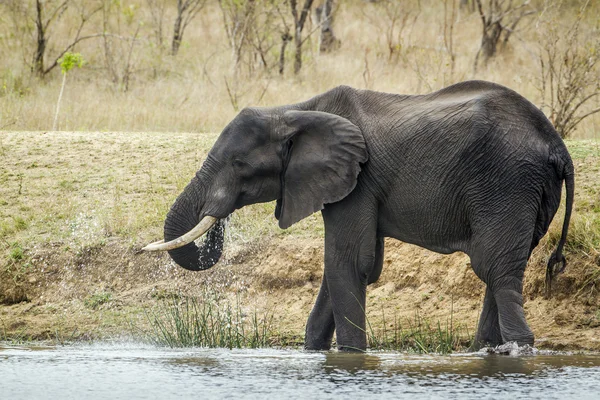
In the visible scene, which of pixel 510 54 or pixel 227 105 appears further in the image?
pixel 510 54

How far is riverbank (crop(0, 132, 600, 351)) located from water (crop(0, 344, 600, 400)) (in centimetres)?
133

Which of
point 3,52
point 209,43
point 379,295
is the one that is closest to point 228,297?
point 379,295

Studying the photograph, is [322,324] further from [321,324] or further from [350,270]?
[350,270]

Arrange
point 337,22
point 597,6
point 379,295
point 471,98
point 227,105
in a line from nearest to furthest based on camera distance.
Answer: point 471,98 < point 379,295 < point 227,105 < point 597,6 < point 337,22

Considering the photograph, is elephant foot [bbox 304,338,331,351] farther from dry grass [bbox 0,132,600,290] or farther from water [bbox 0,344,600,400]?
dry grass [bbox 0,132,600,290]

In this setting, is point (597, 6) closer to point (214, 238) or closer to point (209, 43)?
point (209, 43)

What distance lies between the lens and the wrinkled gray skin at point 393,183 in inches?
266

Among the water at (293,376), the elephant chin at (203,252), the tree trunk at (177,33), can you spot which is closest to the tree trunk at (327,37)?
the tree trunk at (177,33)

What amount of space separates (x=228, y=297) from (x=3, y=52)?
41.2 ft

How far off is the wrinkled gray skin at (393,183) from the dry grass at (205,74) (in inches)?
284

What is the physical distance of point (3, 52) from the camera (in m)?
20.6

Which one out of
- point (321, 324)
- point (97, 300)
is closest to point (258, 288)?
point (97, 300)

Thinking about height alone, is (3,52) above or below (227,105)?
above

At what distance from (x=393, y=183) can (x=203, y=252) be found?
4.82 ft
